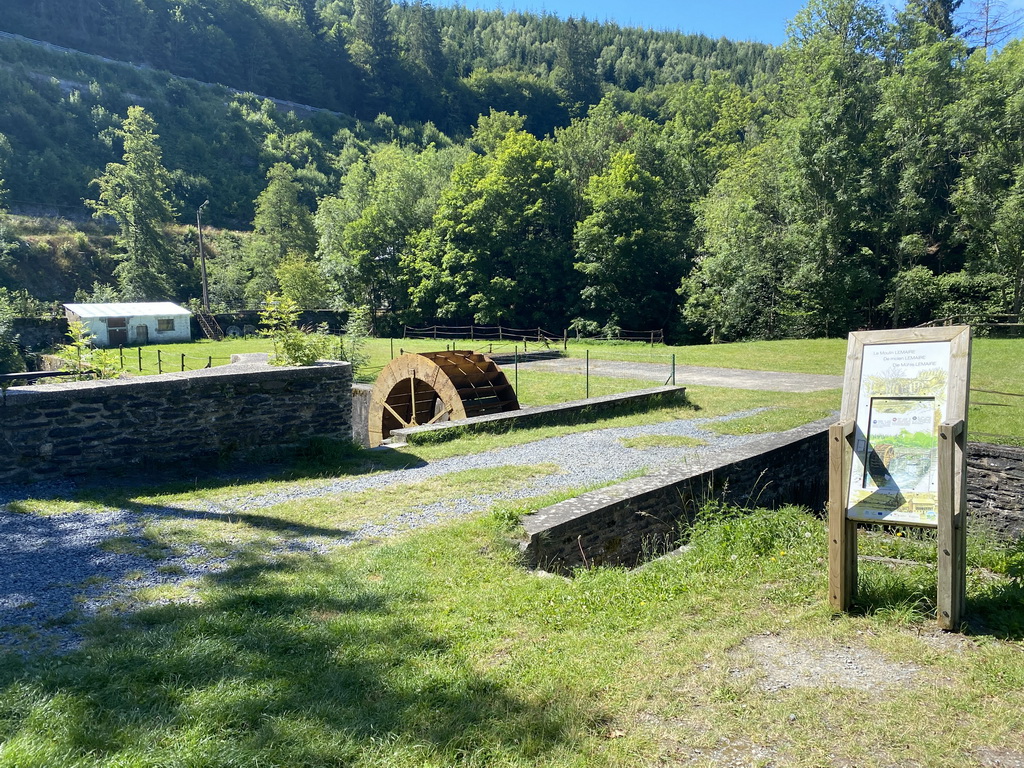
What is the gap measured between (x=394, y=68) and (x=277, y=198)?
6170 centimetres

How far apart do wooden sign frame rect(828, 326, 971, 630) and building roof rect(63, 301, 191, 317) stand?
41.2 meters

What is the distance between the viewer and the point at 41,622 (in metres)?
3.79

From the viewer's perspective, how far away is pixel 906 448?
3.89 m

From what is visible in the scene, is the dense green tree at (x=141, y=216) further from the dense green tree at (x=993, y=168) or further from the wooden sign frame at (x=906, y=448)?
the wooden sign frame at (x=906, y=448)

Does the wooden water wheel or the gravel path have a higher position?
the wooden water wheel

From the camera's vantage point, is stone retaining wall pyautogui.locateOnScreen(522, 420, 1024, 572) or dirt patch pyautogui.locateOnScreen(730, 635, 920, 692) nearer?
dirt patch pyautogui.locateOnScreen(730, 635, 920, 692)

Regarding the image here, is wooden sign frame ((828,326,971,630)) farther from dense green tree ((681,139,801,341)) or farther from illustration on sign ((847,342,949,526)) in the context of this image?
dense green tree ((681,139,801,341))

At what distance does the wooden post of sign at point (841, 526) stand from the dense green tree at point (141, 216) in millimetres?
54194

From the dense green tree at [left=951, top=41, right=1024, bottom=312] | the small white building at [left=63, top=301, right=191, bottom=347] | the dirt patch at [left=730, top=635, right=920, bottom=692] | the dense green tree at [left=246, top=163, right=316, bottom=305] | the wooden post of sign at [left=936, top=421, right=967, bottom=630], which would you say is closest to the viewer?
the dirt patch at [left=730, top=635, right=920, bottom=692]

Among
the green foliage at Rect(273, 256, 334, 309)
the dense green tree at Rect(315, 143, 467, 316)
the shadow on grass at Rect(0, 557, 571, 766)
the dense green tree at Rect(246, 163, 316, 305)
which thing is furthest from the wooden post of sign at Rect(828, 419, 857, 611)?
the dense green tree at Rect(246, 163, 316, 305)

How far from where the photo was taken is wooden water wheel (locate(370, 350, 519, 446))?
41.3ft

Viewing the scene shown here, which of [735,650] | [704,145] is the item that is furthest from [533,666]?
[704,145]

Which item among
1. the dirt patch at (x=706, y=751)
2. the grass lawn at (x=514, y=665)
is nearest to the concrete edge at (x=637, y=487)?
the grass lawn at (x=514, y=665)

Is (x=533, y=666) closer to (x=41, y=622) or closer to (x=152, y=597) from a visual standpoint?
(x=152, y=597)
